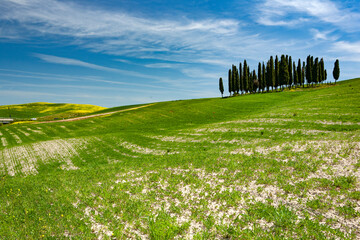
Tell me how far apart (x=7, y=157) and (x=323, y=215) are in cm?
4095

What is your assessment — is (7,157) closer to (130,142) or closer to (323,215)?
(130,142)

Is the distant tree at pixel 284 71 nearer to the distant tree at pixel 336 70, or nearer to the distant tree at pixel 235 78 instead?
the distant tree at pixel 235 78

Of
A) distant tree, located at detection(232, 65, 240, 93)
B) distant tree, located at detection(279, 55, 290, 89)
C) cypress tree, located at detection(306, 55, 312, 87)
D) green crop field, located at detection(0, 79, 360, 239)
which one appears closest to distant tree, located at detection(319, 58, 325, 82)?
cypress tree, located at detection(306, 55, 312, 87)

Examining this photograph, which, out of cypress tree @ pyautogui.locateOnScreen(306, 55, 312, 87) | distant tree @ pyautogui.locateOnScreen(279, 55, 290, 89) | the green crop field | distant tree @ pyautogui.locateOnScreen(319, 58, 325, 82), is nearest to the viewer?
the green crop field

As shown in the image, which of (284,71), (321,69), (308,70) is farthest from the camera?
(321,69)

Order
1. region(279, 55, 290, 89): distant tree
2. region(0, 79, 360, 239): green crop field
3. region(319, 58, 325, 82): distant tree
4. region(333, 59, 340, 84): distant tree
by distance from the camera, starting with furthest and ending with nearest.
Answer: region(319, 58, 325, 82): distant tree → region(333, 59, 340, 84): distant tree → region(279, 55, 290, 89): distant tree → region(0, 79, 360, 239): green crop field

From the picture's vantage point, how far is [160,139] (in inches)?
1460

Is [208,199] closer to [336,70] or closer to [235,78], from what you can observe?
[235,78]

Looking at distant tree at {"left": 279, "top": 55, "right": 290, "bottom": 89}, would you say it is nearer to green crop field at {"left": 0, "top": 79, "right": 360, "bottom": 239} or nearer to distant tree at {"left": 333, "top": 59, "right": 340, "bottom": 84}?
distant tree at {"left": 333, "top": 59, "right": 340, "bottom": 84}

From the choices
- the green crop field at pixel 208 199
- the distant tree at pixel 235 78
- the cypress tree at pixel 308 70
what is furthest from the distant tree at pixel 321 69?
the green crop field at pixel 208 199

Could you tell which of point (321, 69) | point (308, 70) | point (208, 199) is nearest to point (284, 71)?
point (308, 70)

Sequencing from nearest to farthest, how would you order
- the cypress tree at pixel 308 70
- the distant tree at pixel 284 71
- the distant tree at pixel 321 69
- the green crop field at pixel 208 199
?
the green crop field at pixel 208 199
the distant tree at pixel 284 71
the cypress tree at pixel 308 70
the distant tree at pixel 321 69

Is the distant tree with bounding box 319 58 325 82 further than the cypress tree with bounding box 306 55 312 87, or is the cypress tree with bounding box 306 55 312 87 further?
the distant tree with bounding box 319 58 325 82

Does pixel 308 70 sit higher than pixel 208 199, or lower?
higher
